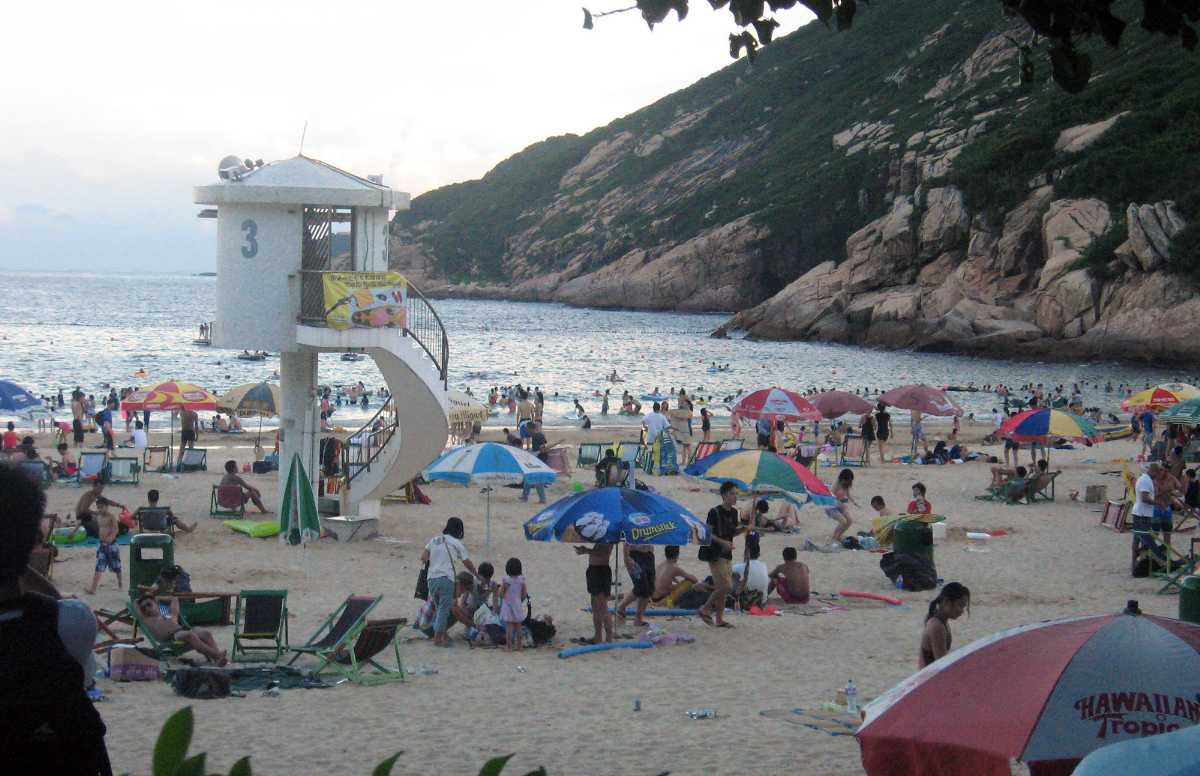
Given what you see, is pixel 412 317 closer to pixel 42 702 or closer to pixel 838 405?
pixel 838 405

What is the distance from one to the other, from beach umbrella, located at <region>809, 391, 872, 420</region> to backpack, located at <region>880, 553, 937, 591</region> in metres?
11.1

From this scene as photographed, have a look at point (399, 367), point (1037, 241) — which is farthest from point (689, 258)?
point (399, 367)

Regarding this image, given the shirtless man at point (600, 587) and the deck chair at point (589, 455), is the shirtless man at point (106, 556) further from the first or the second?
the deck chair at point (589, 455)

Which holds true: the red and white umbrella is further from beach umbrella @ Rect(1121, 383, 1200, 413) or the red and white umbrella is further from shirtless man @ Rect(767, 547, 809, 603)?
shirtless man @ Rect(767, 547, 809, 603)

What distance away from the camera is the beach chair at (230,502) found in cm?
1911

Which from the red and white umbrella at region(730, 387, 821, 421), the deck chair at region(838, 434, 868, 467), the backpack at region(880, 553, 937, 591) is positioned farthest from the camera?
the deck chair at region(838, 434, 868, 467)

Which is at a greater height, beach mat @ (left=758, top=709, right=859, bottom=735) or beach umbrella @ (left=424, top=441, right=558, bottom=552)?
beach umbrella @ (left=424, top=441, right=558, bottom=552)

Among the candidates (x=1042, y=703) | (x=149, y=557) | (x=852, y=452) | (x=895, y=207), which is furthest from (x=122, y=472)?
(x=895, y=207)

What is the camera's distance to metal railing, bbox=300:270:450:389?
16984 millimetres

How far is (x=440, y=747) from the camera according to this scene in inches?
337

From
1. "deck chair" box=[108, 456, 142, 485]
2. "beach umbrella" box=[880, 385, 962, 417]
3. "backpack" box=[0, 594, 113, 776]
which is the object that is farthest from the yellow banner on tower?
"backpack" box=[0, 594, 113, 776]

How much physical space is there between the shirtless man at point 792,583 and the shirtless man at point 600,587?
8.45 ft

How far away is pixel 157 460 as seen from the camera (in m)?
27.2

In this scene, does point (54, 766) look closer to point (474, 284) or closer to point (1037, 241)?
point (1037, 241)
